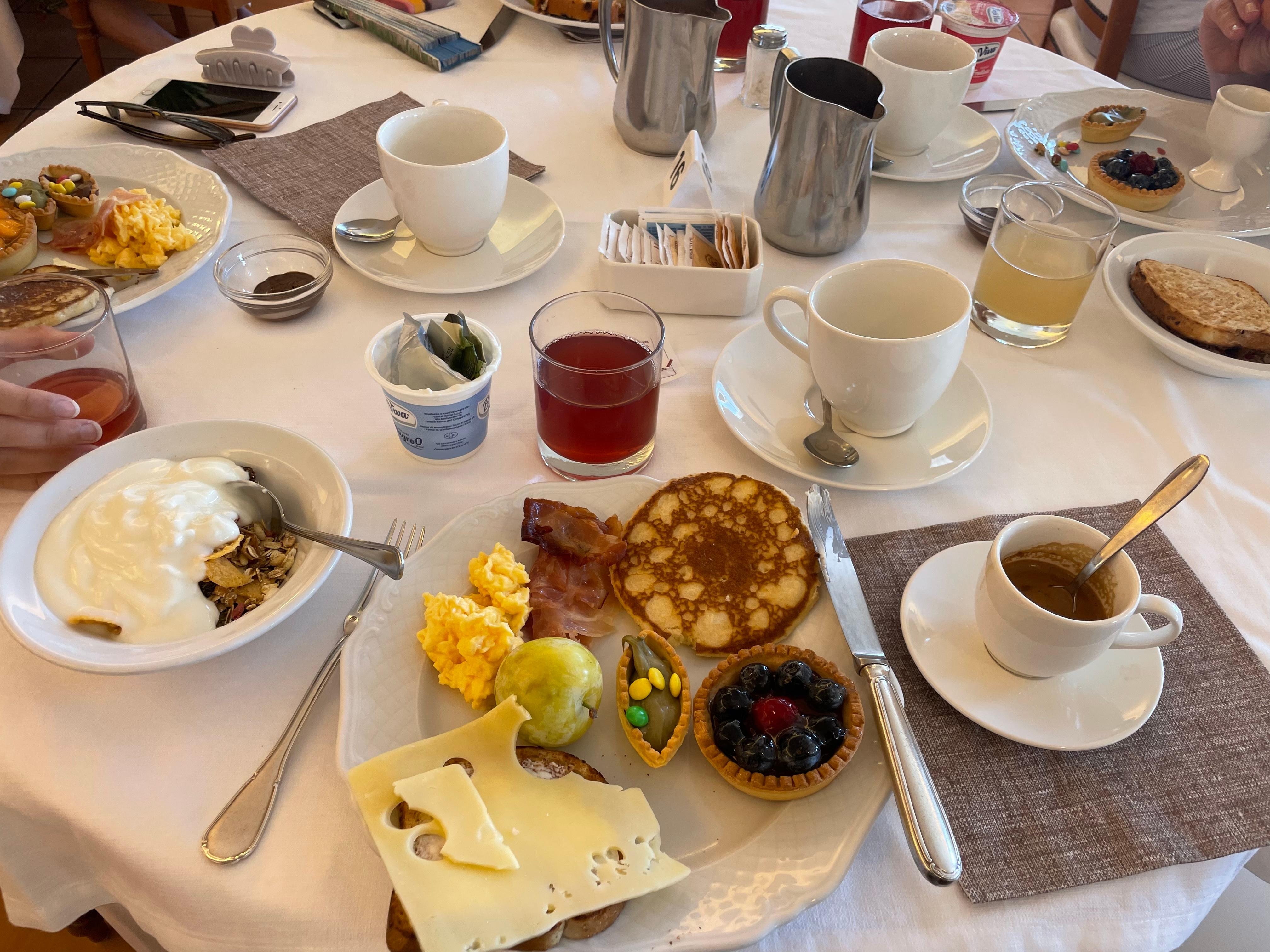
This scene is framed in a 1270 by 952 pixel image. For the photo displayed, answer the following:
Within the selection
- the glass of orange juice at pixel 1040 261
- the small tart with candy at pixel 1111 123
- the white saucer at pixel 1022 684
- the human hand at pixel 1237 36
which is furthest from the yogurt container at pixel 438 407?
the human hand at pixel 1237 36

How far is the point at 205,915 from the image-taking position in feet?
2.56

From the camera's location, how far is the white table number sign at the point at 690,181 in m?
1.53

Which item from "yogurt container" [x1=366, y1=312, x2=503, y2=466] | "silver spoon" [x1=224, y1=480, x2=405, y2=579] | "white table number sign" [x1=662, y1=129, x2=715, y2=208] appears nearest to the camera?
"silver spoon" [x1=224, y1=480, x2=405, y2=579]

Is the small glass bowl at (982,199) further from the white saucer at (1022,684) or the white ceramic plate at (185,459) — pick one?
the white ceramic plate at (185,459)

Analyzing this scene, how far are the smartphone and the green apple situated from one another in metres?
1.44

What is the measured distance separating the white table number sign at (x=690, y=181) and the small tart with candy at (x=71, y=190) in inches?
40.4

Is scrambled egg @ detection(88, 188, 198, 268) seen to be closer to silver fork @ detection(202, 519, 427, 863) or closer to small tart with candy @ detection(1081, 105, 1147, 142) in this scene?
silver fork @ detection(202, 519, 427, 863)

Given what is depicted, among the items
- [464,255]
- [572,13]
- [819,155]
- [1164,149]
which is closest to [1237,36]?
[1164,149]

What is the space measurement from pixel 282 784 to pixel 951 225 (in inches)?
59.2

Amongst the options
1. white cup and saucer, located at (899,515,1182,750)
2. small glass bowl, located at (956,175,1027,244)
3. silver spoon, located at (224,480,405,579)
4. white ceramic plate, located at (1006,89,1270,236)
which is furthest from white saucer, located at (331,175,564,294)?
white ceramic plate, located at (1006,89,1270,236)

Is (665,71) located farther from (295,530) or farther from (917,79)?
(295,530)

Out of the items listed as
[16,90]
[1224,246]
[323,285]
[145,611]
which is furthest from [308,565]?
[16,90]

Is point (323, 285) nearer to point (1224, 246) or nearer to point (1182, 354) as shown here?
point (1182, 354)

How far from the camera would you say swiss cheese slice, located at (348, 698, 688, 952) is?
696 millimetres
